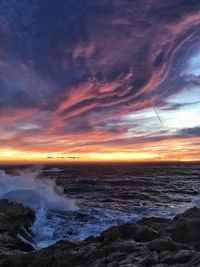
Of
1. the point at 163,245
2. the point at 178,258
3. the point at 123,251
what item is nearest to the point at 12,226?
the point at 123,251

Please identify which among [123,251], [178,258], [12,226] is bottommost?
[12,226]

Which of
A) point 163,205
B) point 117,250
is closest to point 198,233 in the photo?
point 117,250

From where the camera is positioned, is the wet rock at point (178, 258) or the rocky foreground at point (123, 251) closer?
the wet rock at point (178, 258)

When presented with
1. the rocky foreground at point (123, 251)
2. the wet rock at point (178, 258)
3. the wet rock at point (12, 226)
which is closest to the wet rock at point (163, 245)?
the rocky foreground at point (123, 251)

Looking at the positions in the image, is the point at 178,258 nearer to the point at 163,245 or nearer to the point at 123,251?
the point at 163,245

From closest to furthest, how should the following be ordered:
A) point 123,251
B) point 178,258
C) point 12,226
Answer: point 178,258
point 123,251
point 12,226

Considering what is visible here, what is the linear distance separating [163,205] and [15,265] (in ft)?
63.9

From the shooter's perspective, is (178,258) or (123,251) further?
(123,251)

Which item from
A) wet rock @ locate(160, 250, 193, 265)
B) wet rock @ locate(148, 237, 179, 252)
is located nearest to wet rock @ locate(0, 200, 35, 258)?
wet rock @ locate(148, 237, 179, 252)

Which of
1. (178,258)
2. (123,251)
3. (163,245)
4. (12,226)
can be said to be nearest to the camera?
(178,258)

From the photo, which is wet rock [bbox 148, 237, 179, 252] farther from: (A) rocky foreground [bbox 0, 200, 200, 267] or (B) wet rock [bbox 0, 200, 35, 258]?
(B) wet rock [bbox 0, 200, 35, 258]

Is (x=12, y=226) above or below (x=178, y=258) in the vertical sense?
below

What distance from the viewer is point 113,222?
64.2ft

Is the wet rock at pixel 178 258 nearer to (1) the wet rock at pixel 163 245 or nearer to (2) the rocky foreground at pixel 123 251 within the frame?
(2) the rocky foreground at pixel 123 251
